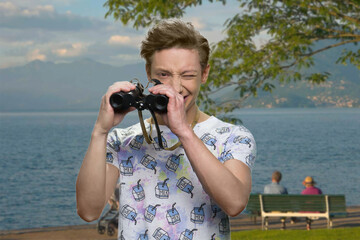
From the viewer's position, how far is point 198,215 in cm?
227

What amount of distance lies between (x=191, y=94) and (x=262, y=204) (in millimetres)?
10847

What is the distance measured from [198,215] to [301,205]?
10726 mm

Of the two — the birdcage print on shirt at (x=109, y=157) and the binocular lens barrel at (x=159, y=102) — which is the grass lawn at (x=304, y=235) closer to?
the birdcage print on shirt at (x=109, y=157)

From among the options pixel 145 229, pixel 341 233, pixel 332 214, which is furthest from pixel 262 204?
pixel 145 229

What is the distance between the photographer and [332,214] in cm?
1270

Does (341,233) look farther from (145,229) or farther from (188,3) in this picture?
(145,229)

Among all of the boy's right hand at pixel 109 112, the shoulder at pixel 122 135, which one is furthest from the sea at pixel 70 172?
the boy's right hand at pixel 109 112

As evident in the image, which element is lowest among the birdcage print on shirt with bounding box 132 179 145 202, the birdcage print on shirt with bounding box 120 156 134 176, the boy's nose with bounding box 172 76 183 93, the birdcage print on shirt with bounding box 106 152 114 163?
the birdcage print on shirt with bounding box 132 179 145 202

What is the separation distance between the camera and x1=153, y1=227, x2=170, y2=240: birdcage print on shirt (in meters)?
2.26

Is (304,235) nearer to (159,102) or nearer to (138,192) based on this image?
(138,192)

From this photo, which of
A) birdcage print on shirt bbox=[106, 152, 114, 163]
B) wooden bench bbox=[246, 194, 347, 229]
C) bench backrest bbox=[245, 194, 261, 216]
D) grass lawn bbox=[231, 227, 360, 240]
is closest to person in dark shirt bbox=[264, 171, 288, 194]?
bench backrest bbox=[245, 194, 261, 216]

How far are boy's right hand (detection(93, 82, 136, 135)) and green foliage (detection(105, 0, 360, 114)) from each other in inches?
342

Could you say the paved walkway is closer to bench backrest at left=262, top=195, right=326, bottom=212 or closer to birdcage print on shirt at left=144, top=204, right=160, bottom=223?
bench backrest at left=262, top=195, right=326, bottom=212

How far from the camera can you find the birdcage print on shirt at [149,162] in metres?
2.36
